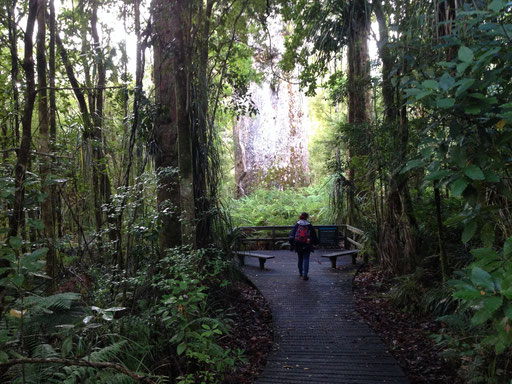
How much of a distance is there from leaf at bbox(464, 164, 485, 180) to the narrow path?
3059mm

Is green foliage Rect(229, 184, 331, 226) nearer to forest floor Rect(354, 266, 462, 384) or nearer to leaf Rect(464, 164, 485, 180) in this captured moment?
forest floor Rect(354, 266, 462, 384)

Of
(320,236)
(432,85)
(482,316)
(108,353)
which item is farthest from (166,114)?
(320,236)

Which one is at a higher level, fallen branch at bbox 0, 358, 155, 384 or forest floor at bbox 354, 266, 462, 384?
fallen branch at bbox 0, 358, 155, 384

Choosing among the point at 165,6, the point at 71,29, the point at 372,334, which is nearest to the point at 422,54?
the point at 165,6

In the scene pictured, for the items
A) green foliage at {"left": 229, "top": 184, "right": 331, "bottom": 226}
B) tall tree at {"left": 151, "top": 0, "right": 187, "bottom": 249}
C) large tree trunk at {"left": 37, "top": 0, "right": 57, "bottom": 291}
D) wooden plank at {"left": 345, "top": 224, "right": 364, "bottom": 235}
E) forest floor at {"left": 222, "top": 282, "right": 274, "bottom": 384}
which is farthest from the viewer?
green foliage at {"left": 229, "top": 184, "right": 331, "bottom": 226}

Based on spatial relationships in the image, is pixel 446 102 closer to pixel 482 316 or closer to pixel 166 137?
pixel 482 316

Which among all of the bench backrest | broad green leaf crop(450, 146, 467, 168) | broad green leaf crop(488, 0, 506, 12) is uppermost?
broad green leaf crop(488, 0, 506, 12)

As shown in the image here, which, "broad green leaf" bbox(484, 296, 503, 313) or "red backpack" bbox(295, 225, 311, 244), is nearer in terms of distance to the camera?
"broad green leaf" bbox(484, 296, 503, 313)

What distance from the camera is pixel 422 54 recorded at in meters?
5.62

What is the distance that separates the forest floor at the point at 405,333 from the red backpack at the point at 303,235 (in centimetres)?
137

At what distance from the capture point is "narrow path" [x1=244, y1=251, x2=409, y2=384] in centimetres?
458

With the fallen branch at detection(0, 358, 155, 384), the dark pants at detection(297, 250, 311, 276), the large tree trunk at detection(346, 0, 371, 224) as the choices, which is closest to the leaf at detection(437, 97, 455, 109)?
Answer: the fallen branch at detection(0, 358, 155, 384)

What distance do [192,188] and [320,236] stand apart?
752cm

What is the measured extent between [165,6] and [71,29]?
4042mm
